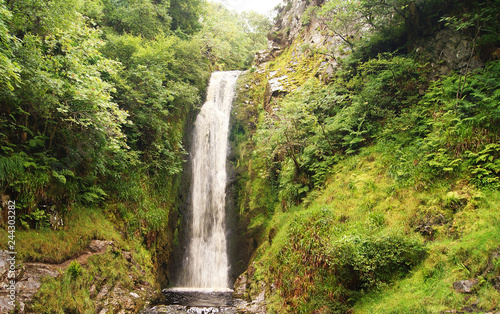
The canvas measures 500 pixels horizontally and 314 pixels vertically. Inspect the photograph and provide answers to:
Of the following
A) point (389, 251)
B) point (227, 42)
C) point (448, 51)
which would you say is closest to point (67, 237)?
point (389, 251)

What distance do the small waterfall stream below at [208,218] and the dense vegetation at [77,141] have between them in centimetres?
129

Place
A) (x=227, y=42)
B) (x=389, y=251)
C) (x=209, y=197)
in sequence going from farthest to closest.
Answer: (x=227, y=42), (x=209, y=197), (x=389, y=251)

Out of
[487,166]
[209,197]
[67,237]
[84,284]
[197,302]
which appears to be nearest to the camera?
[487,166]

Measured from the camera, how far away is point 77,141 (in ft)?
28.3

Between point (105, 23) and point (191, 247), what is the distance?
15683 mm

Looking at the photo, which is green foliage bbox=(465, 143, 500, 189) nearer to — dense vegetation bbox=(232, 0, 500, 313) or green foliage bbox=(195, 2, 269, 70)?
dense vegetation bbox=(232, 0, 500, 313)

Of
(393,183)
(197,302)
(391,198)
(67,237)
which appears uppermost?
(393,183)

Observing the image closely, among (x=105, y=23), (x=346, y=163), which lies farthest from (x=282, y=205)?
(x=105, y=23)

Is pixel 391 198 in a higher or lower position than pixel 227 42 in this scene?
lower

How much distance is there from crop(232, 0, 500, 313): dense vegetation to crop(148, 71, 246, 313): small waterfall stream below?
1.89 meters

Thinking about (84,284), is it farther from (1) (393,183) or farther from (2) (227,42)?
(2) (227,42)

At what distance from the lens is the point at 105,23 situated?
18.6 m

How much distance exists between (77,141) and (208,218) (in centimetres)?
822

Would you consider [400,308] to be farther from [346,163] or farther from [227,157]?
[227,157]
